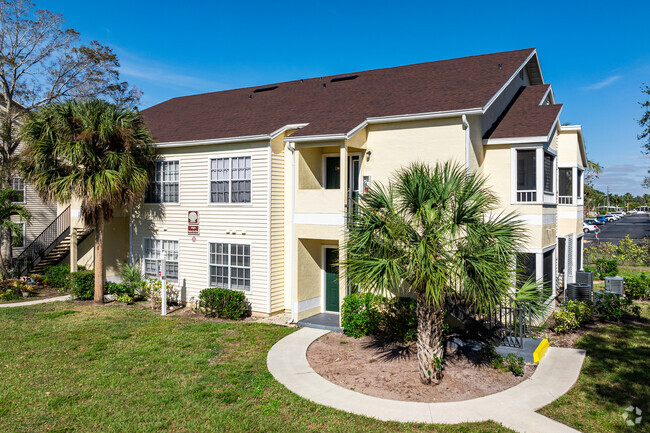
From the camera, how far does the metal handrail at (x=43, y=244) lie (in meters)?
20.8

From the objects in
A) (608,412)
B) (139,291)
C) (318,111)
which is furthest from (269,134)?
(608,412)

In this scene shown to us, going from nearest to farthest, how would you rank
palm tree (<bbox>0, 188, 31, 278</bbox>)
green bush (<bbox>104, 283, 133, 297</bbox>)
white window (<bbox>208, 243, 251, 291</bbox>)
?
white window (<bbox>208, 243, 251, 291</bbox>) < green bush (<bbox>104, 283, 133, 297</bbox>) < palm tree (<bbox>0, 188, 31, 278</bbox>)

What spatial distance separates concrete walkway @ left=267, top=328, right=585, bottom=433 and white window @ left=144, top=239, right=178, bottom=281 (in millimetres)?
7942

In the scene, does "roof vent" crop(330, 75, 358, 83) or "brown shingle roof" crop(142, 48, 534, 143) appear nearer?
"brown shingle roof" crop(142, 48, 534, 143)

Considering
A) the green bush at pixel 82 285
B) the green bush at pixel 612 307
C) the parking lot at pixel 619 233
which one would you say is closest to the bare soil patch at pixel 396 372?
the green bush at pixel 612 307

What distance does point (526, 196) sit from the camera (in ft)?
43.6

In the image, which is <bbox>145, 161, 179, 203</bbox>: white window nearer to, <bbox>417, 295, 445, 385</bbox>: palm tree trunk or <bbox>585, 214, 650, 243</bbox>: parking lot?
<bbox>417, 295, 445, 385</bbox>: palm tree trunk

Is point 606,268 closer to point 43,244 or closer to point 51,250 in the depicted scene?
point 51,250

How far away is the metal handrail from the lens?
20.8 metres

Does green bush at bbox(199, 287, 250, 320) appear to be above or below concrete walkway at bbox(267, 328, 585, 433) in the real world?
above

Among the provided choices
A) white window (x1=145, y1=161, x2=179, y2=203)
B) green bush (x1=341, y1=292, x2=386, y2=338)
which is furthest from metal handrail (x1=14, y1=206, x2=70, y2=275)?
green bush (x1=341, y1=292, x2=386, y2=338)

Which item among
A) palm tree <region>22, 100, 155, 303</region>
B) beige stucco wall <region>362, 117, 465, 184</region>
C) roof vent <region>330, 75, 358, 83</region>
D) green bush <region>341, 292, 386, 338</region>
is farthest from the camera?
roof vent <region>330, 75, 358, 83</region>

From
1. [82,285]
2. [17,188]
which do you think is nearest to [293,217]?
[82,285]

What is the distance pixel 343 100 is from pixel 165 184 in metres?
7.59
